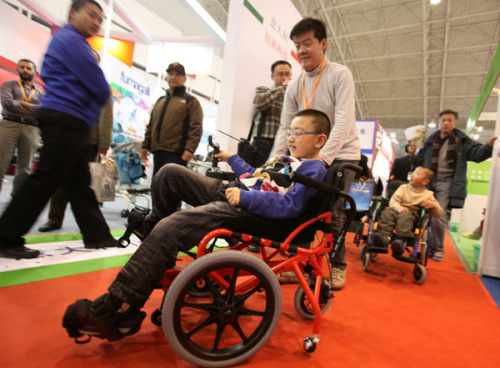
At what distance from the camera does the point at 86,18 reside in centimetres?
174

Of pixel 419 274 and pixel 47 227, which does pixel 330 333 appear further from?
pixel 47 227

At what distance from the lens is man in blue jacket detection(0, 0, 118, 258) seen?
1.65 meters

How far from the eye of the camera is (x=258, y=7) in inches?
111

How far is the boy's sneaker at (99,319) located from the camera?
91 centimetres

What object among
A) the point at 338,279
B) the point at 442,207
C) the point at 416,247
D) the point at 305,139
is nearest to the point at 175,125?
the point at 305,139

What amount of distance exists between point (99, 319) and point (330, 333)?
1.05 metres

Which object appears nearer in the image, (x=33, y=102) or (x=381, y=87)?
(x=33, y=102)

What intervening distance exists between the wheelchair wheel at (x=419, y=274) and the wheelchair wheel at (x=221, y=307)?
1.97 m

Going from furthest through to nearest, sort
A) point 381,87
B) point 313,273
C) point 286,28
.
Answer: point 381,87 → point 286,28 → point 313,273

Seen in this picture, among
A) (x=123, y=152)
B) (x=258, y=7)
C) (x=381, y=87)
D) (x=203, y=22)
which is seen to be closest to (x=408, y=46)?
(x=381, y=87)

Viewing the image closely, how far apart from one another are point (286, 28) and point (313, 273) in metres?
3.28

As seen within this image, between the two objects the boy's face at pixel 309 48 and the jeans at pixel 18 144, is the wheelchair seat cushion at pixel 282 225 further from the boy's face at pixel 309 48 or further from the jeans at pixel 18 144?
the jeans at pixel 18 144

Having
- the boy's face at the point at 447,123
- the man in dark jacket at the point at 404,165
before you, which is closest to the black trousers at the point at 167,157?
the boy's face at the point at 447,123

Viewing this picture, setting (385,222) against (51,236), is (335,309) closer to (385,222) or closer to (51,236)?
(385,222)
